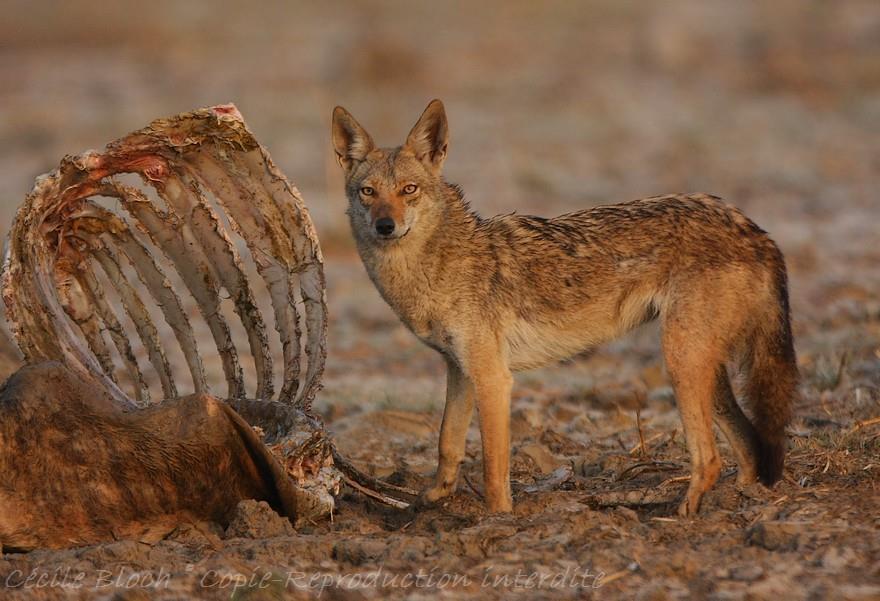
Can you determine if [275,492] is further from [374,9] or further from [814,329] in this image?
[374,9]

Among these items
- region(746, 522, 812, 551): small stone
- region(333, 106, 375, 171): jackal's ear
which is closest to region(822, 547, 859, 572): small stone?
region(746, 522, 812, 551): small stone

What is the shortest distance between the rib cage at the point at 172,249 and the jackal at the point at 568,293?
1.54 feet

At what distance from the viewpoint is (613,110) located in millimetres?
22641

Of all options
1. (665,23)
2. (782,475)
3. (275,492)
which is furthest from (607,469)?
(665,23)

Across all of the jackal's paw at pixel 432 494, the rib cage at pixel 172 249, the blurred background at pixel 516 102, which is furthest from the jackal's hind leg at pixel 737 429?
the blurred background at pixel 516 102

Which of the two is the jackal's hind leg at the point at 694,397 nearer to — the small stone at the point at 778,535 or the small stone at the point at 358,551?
the small stone at the point at 778,535

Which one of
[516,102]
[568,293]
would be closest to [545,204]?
[516,102]

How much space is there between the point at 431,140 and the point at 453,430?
1704mm

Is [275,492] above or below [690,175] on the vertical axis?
below

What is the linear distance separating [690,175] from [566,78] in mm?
8895

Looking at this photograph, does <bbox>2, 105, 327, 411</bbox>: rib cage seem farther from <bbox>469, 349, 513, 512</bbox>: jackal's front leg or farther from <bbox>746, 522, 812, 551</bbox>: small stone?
<bbox>746, 522, 812, 551</bbox>: small stone

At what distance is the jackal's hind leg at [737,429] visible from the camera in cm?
606

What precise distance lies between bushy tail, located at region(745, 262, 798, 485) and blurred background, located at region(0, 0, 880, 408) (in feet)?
10.9

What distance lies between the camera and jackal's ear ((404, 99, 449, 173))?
265 inches
